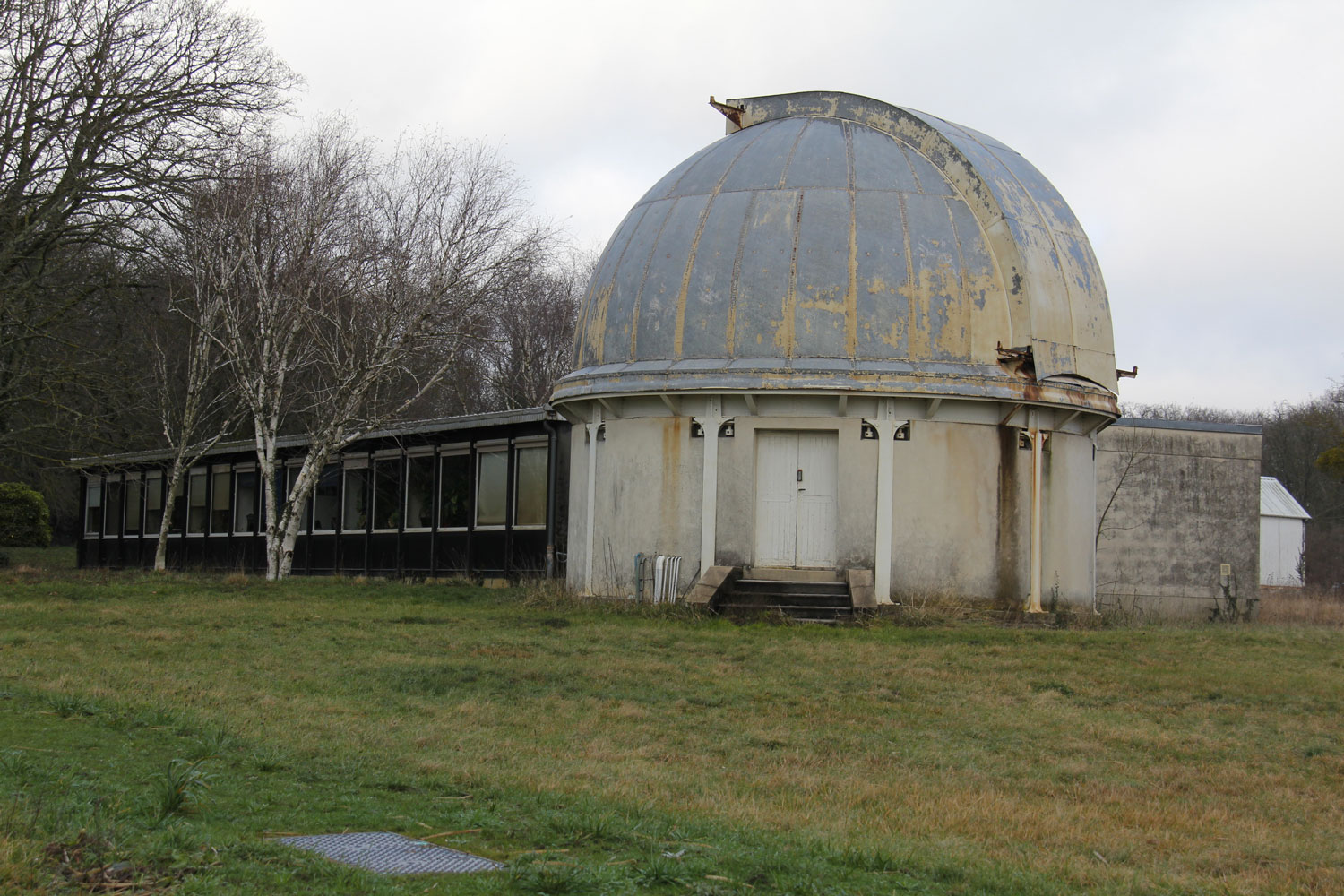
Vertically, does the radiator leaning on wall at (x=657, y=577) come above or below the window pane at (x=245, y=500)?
A: below

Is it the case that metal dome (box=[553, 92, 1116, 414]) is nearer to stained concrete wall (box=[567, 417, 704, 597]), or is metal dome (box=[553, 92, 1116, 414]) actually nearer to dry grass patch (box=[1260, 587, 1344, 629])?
stained concrete wall (box=[567, 417, 704, 597])

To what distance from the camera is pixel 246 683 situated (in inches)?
456

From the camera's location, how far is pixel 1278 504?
46250 millimetres

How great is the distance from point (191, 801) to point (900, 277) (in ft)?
45.8

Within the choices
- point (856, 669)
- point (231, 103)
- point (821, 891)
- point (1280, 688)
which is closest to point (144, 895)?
point (821, 891)

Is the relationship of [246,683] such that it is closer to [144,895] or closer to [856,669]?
[856,669]

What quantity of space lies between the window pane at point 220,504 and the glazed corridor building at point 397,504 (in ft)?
0.13

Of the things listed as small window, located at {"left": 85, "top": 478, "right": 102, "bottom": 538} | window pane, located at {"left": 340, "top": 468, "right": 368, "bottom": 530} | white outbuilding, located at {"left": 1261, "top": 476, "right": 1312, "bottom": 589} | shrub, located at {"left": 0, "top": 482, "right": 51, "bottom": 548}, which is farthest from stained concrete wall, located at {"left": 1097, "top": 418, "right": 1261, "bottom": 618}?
shrub, located at {"left": 0, "top": 482, "right": 51, "bottom": 548}

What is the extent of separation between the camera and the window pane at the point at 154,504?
39.4 m

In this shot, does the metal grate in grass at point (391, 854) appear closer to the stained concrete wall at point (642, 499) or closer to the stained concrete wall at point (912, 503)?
the stained concrete wall at point (912, 503)

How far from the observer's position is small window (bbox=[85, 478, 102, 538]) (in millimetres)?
42188

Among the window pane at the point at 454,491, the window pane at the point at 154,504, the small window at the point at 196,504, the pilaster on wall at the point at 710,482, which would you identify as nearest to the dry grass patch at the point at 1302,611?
the pilaster on wall at the point at 710,482

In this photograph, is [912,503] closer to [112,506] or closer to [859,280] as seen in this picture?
[859,280]

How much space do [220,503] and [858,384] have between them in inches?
934
